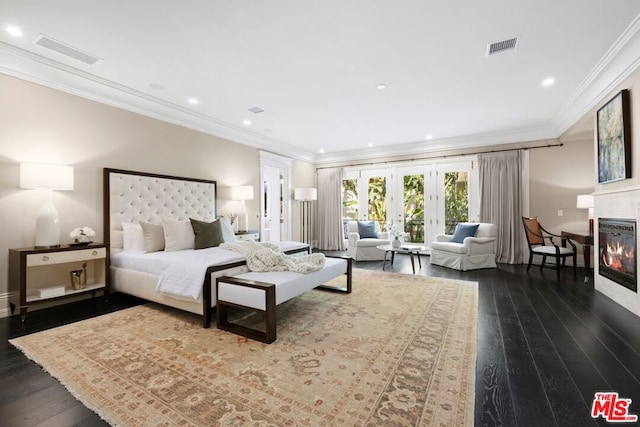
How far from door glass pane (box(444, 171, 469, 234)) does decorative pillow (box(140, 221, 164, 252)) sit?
5.83 m

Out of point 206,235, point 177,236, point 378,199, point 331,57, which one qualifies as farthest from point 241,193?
point 378,199

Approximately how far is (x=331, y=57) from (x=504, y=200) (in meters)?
4.89

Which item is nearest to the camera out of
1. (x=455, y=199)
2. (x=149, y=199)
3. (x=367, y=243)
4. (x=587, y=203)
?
(x=149, y=199)

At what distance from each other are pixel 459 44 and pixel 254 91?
8.29 feet

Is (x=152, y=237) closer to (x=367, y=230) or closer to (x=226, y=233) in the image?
(x=226, y=233)

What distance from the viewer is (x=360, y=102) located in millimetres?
4309

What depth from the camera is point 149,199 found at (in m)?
4.25

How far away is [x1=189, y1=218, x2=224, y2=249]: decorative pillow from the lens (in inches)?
149

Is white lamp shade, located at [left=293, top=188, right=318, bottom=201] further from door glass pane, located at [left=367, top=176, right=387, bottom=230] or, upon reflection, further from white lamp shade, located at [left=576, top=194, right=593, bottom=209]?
white lamp shade, located at [left=576, top=194, right=593, bottom=209]

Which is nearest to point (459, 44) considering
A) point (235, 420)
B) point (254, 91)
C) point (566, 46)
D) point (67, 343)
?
point (566, 46)

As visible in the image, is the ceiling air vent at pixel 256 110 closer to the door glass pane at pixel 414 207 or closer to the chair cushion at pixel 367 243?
the chair cushion at pixel 367 243

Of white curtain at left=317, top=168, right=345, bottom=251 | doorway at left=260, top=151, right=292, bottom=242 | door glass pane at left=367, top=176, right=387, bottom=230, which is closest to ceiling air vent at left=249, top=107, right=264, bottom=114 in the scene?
doorway at left=260, top=151, right=292, bottom=242

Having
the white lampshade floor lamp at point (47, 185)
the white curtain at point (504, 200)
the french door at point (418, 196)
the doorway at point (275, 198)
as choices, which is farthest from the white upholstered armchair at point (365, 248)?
the white lampshade floor lamp at point (47, 185)
